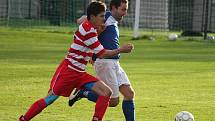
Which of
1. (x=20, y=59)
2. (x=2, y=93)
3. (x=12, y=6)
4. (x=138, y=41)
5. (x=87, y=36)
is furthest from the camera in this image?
(x=12, y=6)

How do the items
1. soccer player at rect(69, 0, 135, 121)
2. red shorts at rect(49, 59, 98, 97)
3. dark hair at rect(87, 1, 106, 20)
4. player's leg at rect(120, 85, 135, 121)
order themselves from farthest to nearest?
1. soccer player at rect(69, 0, 135, 121)
2. player's leg at rect(120, 85, 135, 121)
3. red shorts at rect(49, 59, 98, 97)
4. dark hair at rect(87, 1, 106, 20)

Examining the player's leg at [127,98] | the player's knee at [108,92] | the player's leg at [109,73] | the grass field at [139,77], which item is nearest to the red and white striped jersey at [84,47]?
the player's knee at [108,92]

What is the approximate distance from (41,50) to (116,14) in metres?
17.9

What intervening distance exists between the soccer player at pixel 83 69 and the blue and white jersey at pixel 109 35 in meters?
0.58

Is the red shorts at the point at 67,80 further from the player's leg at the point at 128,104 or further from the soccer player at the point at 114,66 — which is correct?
the player's leg at the point at 128,104

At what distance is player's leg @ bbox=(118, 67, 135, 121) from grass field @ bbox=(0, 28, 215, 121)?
1.08m

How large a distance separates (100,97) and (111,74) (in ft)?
2.33

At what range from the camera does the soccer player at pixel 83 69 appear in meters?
10.1

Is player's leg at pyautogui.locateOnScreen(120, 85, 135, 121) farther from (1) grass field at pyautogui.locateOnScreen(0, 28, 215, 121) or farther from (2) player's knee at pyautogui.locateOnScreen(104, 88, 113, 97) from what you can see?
(1) grass field at pyautogui.locateOnScreen(0, 28, 215, 121)

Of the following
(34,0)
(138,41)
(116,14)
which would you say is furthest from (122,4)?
(34,0)

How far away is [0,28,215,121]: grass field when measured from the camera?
499 inches

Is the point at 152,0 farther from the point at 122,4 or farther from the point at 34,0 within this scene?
the point at 122,4

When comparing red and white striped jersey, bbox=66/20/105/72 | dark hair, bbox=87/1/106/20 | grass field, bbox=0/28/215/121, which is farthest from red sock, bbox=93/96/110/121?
grass field, bbox=0/28/215/121

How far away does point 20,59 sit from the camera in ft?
78.0
